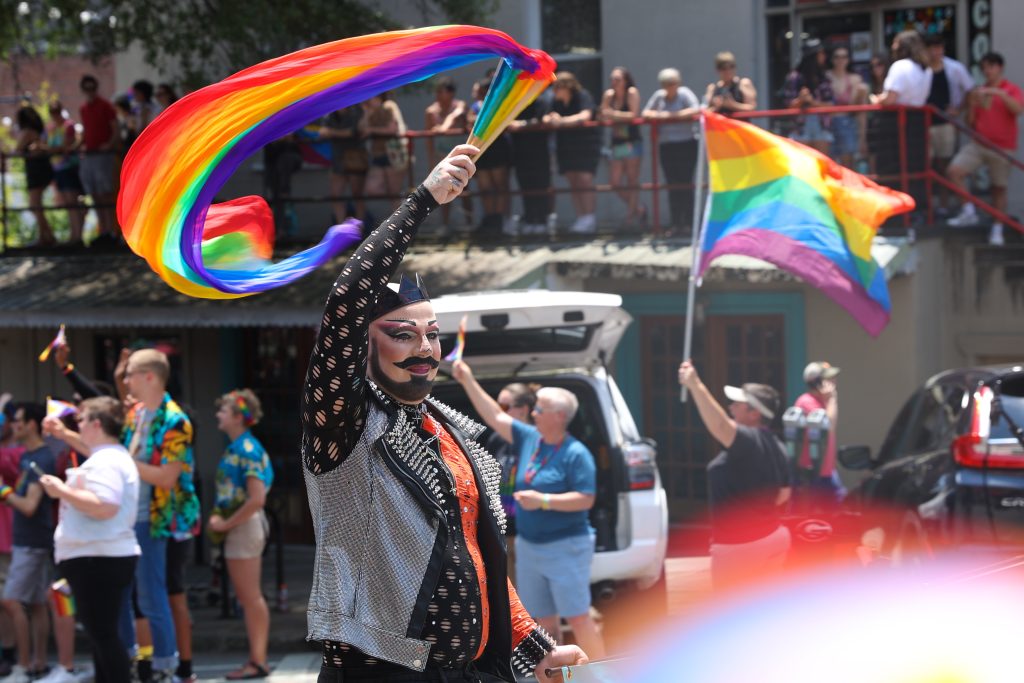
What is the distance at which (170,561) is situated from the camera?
8.88 metres

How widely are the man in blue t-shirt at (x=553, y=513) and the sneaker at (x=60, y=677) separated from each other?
3278 millimetres

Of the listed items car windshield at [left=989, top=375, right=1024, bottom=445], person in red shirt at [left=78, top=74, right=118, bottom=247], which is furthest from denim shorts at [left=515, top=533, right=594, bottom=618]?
person in red shirt at [left=78, top=74, right=118, bottom=247]

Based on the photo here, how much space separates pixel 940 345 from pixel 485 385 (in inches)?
237

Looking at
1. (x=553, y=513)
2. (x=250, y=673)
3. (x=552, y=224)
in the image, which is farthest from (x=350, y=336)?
(x=552, y=224)

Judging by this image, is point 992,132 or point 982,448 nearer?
point 982,448

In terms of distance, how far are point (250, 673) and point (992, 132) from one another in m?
8.63

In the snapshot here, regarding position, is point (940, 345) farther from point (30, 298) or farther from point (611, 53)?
point (30, 298)

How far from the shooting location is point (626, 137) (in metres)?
14.2

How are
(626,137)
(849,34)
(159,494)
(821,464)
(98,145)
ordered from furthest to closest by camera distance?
(849,34)
(98,145)
(626,137)
(821,464)
(159,494)

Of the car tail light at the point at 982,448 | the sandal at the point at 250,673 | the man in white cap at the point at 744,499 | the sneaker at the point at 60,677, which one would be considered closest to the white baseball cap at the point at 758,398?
the man in white cap at the point at 744,499

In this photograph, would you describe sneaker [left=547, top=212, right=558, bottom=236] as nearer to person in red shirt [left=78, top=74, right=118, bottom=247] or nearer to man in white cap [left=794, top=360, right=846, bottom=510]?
man in white cap [left=794, top=360, right=846, bottom=510]

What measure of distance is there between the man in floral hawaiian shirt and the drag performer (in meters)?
4.79

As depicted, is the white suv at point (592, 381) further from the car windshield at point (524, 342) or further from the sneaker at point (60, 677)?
the sneaker at point (60, 677)

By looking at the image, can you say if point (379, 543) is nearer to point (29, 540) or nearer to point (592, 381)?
point (592, 381)
